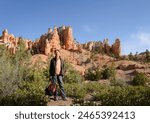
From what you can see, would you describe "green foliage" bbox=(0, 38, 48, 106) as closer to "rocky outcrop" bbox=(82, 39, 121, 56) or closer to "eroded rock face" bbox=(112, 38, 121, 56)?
"eroded rock face" bbox=(112, 38, 121, 56)

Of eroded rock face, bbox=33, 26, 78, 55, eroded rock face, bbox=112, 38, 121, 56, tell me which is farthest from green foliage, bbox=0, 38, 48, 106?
eroded rock face, bbox=112, 38, 121, 56

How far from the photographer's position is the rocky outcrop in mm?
75500

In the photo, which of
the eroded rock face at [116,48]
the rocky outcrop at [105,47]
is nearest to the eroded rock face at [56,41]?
the rocky outcrop at [105,47]

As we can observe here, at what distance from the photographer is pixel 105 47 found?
79.1 meters

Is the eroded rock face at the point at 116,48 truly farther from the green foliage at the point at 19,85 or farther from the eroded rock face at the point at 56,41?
the green foliage at the point at 19,85

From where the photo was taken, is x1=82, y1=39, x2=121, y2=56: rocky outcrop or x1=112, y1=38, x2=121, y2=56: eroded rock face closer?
x1=112, y1=38, x2=121, y2=56: eroded rock face

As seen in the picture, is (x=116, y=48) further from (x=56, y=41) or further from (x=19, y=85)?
(x=19, y=85)

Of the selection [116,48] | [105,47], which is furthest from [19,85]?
[105,47]

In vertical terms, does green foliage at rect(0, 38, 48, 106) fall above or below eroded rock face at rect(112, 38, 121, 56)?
below

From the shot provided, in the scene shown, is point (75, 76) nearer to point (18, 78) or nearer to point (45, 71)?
point (45, 71)

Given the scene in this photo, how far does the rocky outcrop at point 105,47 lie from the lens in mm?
75500

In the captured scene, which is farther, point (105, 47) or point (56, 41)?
point (105, 47)

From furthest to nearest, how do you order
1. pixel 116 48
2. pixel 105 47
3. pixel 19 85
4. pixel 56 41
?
pixel 105 47 < pixel 116 48 < pixel 56 41 < pixel 19 85

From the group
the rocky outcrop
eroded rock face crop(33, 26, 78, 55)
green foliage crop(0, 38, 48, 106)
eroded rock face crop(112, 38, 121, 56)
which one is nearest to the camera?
green foliage crop(0, 38, 48, 106)
